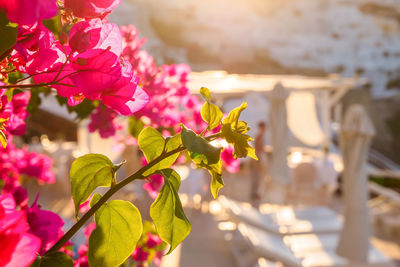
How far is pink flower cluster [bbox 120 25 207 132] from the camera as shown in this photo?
0.81 metres

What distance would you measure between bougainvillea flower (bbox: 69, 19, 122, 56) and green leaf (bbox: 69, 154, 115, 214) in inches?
5.1

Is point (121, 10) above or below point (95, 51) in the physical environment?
above

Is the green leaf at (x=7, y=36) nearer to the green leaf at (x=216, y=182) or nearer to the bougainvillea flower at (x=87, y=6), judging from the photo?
the bougainvillea flower at (x=87, y=6)

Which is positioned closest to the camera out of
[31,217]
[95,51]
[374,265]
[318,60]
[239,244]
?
[95,51]

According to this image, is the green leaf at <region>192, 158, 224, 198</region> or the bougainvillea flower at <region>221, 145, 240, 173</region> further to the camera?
the bougainvillea flower at <region>221, 145, 240, 173</region>

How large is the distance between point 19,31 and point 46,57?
3 centimetres

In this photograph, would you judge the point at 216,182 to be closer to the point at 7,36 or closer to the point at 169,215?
the point at 169,215

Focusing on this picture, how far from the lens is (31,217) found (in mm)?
491

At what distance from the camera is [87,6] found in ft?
1.11

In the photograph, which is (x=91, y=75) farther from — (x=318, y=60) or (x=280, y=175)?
(x=318, y=60)

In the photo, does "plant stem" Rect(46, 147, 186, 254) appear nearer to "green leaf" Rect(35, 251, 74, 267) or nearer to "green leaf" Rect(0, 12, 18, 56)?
"green leaf" Rect(35, 251, 74, 267)

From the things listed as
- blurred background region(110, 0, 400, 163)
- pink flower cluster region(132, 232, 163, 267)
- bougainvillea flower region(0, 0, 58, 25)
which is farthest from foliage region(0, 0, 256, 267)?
blurred background region(110, 0, 400, 163)

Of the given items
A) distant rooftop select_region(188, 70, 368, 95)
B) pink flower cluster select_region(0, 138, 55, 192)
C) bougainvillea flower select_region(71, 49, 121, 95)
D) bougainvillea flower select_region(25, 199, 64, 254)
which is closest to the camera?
bougainvillea flower select_region(71, 49, 121, 95)

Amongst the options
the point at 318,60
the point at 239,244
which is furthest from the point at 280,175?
the point at 318,60
